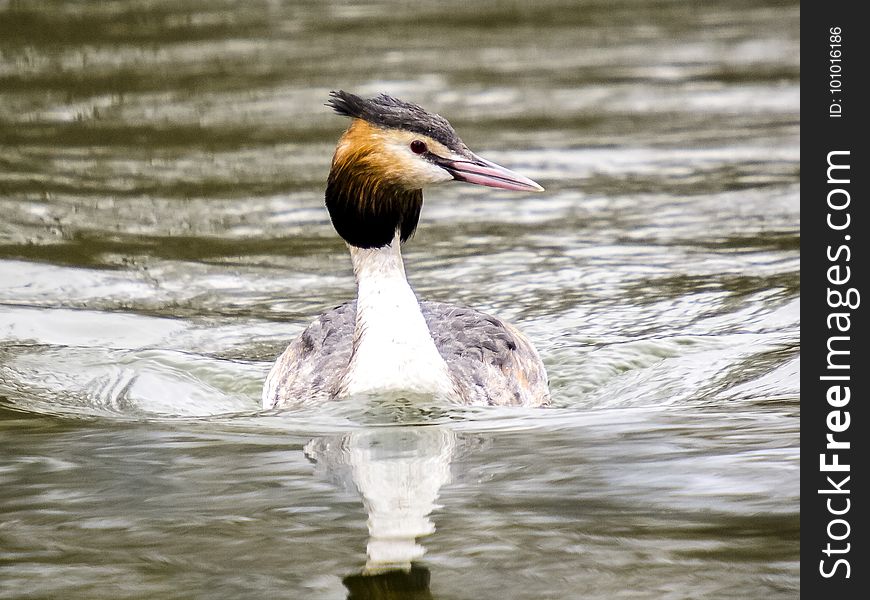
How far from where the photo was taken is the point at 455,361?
7.98 metres

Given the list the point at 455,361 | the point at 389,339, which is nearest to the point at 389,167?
the point at 389,339

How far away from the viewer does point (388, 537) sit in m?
5.35

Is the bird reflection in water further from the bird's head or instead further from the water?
the bird's head

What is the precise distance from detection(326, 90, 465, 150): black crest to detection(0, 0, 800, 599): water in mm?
1293

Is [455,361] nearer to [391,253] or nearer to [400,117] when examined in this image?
[391,253]

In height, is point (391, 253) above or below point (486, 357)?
above

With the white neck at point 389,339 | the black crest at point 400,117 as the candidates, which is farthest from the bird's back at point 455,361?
the black crest at point 400,117

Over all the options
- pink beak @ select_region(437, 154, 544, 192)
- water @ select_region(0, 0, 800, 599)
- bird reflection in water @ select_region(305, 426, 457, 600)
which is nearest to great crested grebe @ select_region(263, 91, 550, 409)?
pink beak @ select_region(437, 154, 544, 192)

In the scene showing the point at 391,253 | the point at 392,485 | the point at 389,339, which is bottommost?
the point at 392,485

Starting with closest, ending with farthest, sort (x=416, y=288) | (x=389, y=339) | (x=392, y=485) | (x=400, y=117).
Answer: (x=392, y=485) < (x=400, y=117) < (x=389, y=339) < (x=416, y=288)

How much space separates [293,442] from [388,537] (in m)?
1.56

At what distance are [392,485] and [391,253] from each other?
1797 mm

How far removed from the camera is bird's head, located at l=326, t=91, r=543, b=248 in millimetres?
7273
